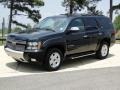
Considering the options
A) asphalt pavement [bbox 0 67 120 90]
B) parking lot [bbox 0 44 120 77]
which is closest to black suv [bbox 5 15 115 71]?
parking lot [bbox 0 44 120 77]

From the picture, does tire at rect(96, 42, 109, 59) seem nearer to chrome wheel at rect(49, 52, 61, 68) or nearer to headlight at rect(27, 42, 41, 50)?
chrome wheel at rect(49, 52, 61, 68)

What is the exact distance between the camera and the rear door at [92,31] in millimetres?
9805

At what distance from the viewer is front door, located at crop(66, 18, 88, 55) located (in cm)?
892

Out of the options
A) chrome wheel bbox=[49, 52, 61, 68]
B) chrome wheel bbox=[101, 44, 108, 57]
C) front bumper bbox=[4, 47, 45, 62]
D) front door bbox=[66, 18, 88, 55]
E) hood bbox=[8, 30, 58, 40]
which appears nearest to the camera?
front bumper bbox=[4, 47, 45, 62]

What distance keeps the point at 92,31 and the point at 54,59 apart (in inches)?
88.6

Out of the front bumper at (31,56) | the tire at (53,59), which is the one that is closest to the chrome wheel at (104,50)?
the tire at (53,59)

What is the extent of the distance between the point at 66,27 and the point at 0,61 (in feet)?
9.03

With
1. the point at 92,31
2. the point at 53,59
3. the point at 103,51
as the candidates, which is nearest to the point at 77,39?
the point at 92,31

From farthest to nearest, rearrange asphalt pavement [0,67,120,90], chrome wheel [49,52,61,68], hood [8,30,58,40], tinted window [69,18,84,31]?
tinted window [69,18,84,31] < chrome wheel [49,52,61,68] < hood [8,30,58,40] < asphalt pavement [0,67,120,90]

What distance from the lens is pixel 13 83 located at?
6.86m

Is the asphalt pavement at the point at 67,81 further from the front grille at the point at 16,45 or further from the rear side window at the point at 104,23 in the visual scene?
the rear side window at the point at 104,23

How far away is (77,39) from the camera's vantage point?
30.1 ft

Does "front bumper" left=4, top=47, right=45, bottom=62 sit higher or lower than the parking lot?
higher

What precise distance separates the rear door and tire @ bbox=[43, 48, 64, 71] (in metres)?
1.60
